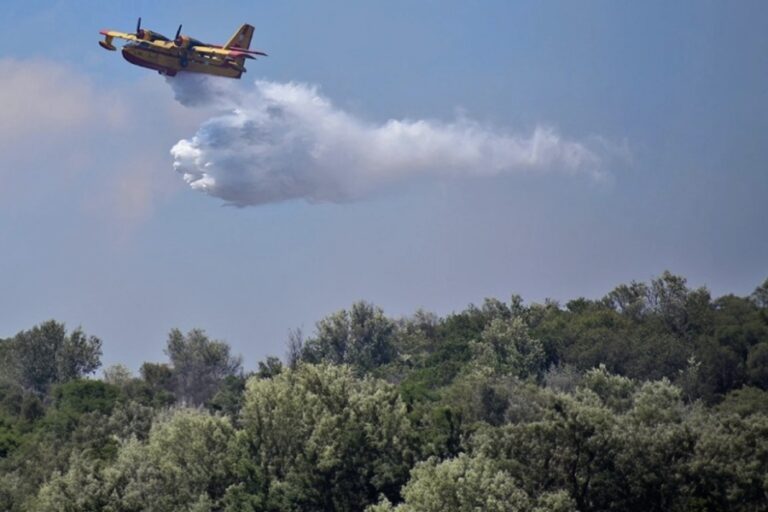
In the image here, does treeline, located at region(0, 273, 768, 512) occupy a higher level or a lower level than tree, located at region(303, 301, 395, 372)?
lower

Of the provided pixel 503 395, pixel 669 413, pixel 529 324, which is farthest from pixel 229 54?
pixel 529 324

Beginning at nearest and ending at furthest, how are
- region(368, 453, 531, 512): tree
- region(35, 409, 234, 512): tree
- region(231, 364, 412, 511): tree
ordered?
region(368, 453, 531, 512): tree
region(35, 409, 234, 512): tree
region(231, 364, 412, 511): tree

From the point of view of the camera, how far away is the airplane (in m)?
82.3

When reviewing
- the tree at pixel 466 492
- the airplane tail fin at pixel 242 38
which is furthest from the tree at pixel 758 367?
the tree at pixel 466 492

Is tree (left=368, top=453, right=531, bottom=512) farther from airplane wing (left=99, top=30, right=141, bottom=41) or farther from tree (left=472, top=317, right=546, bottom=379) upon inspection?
Result: tree (left=472, top=317, right=546, bottom=379)

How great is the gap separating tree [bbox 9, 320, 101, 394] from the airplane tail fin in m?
48.3

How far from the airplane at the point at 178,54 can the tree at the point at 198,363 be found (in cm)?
4559

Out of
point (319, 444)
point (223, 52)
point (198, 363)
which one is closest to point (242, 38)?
point (223, 52)

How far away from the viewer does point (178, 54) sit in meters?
82.9

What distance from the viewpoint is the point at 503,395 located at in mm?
88500

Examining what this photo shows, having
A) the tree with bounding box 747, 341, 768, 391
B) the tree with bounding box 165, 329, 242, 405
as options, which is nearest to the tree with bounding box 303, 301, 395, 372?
the tree with bounding box 165, 329, 242, 405

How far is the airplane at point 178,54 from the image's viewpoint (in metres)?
82.3

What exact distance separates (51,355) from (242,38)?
51.2 metres

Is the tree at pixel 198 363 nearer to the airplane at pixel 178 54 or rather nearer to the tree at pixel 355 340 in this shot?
the tree at pixel 355 340
